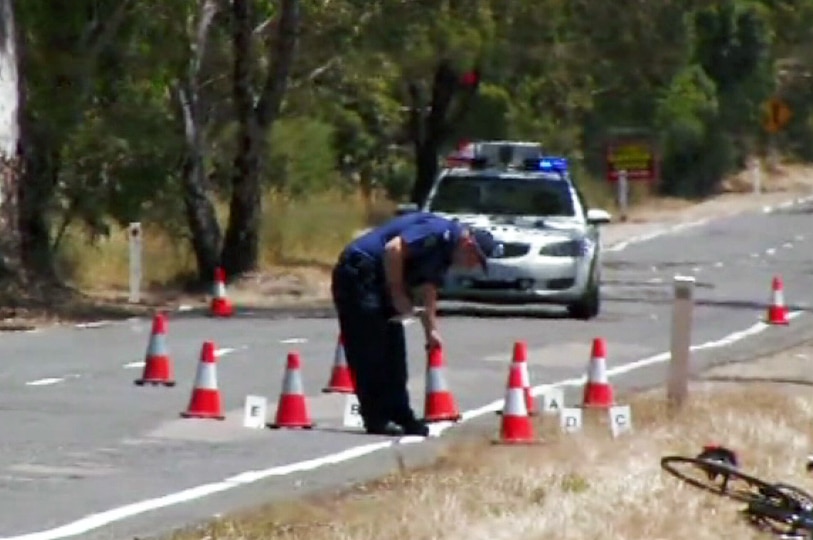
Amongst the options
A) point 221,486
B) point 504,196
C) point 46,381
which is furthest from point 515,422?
point 504,196

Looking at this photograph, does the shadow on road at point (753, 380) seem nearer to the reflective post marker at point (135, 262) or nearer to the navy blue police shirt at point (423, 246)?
the navy blue police shirt at point (423, 246)

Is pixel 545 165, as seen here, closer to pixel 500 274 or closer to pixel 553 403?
pixel 500 274

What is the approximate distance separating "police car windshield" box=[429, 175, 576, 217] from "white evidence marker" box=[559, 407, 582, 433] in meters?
11.9

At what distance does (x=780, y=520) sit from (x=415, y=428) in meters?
4.92

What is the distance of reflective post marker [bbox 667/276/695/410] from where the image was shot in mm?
16094

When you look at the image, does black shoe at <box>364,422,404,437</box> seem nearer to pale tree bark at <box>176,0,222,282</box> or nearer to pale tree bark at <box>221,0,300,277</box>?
pale tree bark at <box>176,0,222,282</box>

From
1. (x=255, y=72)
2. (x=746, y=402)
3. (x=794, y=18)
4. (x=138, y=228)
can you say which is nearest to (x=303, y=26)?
(x=255, y=72)

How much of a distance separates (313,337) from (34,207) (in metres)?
5.77

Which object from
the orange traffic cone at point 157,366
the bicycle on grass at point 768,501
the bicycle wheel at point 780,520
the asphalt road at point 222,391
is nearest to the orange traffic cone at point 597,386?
the asphalt road at point 222,391

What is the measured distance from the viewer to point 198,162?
100.0 ft

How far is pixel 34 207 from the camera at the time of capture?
27641 millimetres

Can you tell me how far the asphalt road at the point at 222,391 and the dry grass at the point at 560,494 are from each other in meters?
0.67

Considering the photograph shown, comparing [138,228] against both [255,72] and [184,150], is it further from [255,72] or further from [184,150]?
[255,72]

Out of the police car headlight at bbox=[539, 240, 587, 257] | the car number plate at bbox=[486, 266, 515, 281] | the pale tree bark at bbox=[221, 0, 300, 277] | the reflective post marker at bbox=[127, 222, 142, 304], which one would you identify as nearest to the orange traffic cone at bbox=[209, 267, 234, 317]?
the reflective post marker at bbox=[127, 222, 142, 304]
